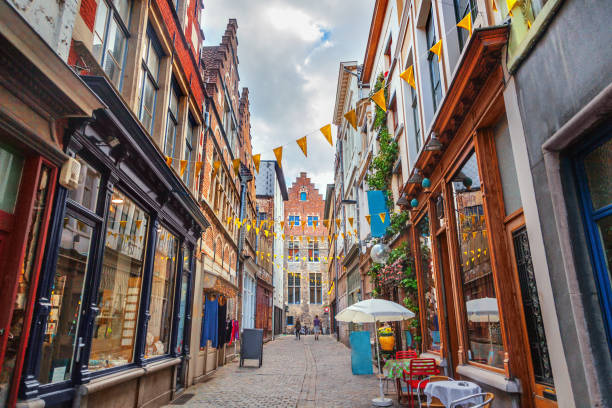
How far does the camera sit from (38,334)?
3.79m

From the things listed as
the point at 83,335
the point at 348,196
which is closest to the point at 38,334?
the point at 83,335

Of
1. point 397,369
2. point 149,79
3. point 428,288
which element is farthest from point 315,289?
point 149,79

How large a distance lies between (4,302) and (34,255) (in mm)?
547

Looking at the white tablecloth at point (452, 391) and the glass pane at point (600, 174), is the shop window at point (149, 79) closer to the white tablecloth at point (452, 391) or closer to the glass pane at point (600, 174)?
the white tablecloth at point (452, 391)

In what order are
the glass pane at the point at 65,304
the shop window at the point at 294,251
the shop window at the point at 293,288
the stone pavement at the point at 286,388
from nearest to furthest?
the glass pane at the point at 65,304, the stone pavement at the point at 286,388, the shop window at the point at 293,288, the shop window at the point at 294,251

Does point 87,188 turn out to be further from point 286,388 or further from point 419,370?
point 286,388

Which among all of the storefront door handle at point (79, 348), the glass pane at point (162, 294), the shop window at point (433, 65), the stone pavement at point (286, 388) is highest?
the shop window at point (433, 65)

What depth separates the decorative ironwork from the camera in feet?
14.1

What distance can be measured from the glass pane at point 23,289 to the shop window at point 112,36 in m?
2.41

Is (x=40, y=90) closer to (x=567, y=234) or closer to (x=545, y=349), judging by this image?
(x=567, y=234)

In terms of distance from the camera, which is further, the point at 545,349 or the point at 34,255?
the point at 545,349

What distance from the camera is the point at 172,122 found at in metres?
9.09

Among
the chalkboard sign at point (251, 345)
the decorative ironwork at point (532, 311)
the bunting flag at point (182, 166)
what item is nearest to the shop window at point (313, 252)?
the chalkboard sign at point (251, 345)

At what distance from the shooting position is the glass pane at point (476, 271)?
545cm
